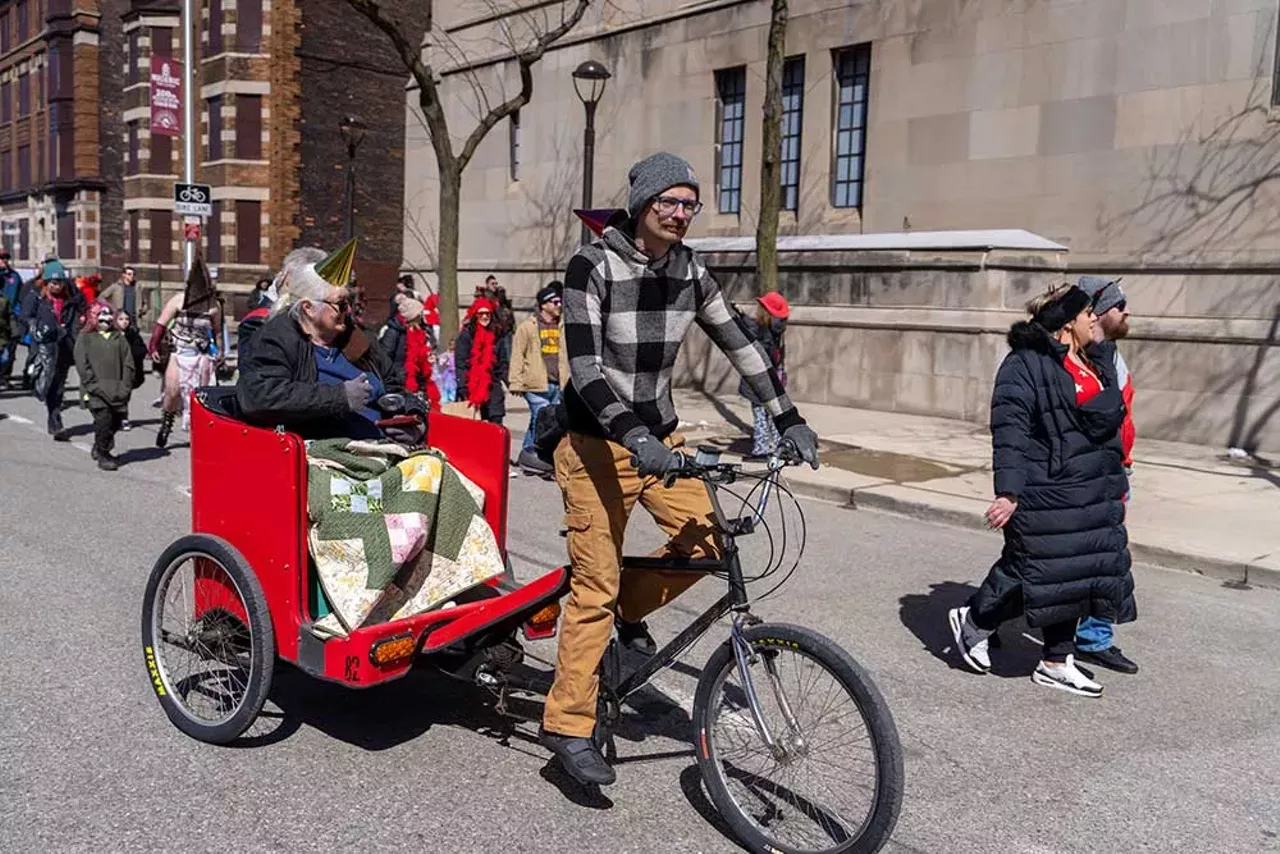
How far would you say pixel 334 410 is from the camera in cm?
438

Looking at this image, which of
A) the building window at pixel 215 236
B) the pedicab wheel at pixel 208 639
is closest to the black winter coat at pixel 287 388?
the pedicab wheel at pixel 208 639

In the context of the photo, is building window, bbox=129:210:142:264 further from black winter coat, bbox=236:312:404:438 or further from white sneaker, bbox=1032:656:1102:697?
white sneaker, bbox=1032:656:1102:697

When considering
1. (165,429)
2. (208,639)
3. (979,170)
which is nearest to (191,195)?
(165,429)

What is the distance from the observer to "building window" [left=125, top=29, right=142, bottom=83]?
41.5 metres

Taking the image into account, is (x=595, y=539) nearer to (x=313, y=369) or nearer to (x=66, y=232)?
(x=313, y=369)

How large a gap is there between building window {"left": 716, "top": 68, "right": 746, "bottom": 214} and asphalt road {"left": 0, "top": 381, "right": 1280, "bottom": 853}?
14.2 metres

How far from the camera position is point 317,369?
4707 millimetres

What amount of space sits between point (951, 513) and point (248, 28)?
34076 mm

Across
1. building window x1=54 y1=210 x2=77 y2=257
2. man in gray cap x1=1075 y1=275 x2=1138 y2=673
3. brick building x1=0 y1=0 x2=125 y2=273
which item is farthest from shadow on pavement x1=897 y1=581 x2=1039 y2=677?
building window x1=54 y1=210 x2=77 y2=257

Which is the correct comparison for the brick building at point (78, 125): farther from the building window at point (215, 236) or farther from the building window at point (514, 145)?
the building window at point (514, 145)

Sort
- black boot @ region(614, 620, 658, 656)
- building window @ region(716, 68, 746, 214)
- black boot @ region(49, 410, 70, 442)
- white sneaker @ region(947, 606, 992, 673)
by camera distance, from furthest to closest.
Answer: building window @ region(716, 68, 746, 214)
black boot @ region(49, 410, 70, 442)
white sneaker @ region(947, 606, 992, 673)
black boot @ region(614, 620, 658, 656)

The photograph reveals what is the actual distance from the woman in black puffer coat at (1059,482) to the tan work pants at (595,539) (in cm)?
179

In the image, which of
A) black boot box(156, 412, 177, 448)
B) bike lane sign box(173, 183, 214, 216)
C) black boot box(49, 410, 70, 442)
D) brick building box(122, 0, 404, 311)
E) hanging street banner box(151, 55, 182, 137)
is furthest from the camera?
brick building box(122, 0, 404, 311)

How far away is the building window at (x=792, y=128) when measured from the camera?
18953 mm
